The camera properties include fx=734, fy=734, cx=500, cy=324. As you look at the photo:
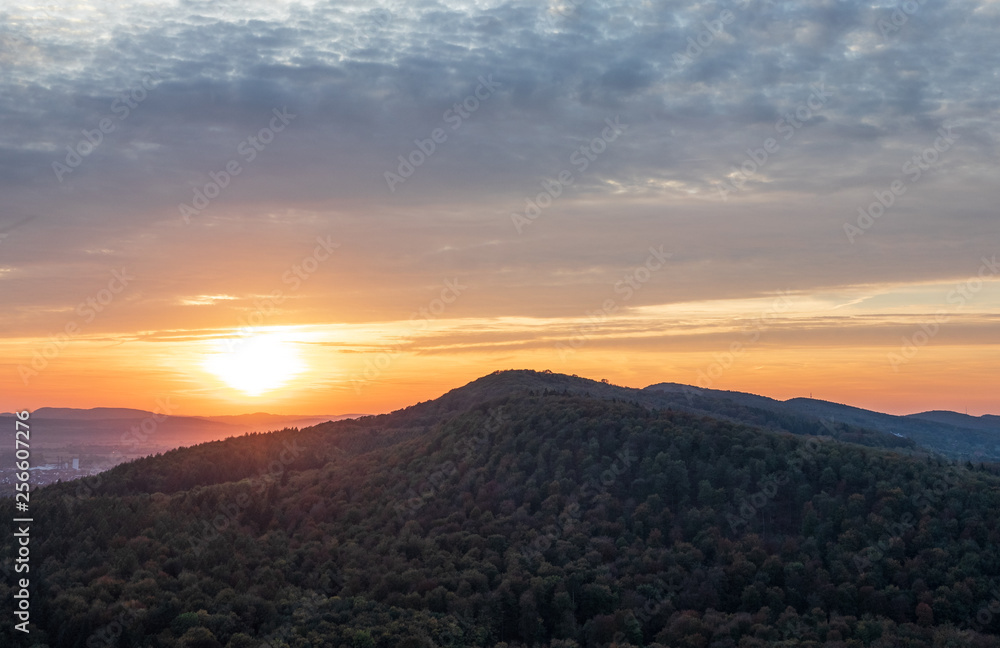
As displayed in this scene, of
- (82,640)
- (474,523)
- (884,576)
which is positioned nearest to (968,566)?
(884,576)

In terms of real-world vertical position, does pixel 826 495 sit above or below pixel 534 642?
above

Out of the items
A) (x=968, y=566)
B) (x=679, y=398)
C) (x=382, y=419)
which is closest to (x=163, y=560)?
(x=968, y=566)

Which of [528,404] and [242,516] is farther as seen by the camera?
[528,404]

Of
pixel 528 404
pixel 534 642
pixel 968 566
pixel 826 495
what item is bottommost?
pixel 534 642

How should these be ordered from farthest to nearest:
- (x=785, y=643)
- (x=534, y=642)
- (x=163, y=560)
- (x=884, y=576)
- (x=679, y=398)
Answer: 1. (x=679, y=398)
2. (x=163, y=560)
3. (x=884, y=576)
4. (x=534, y=642)
5. (x=785, y=643)

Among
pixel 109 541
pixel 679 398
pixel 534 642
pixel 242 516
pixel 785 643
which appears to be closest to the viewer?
pixel 785 643

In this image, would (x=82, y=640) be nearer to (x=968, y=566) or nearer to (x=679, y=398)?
(x=968, y=566)

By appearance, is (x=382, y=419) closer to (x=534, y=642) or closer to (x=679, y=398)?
(x=679, y=398)
